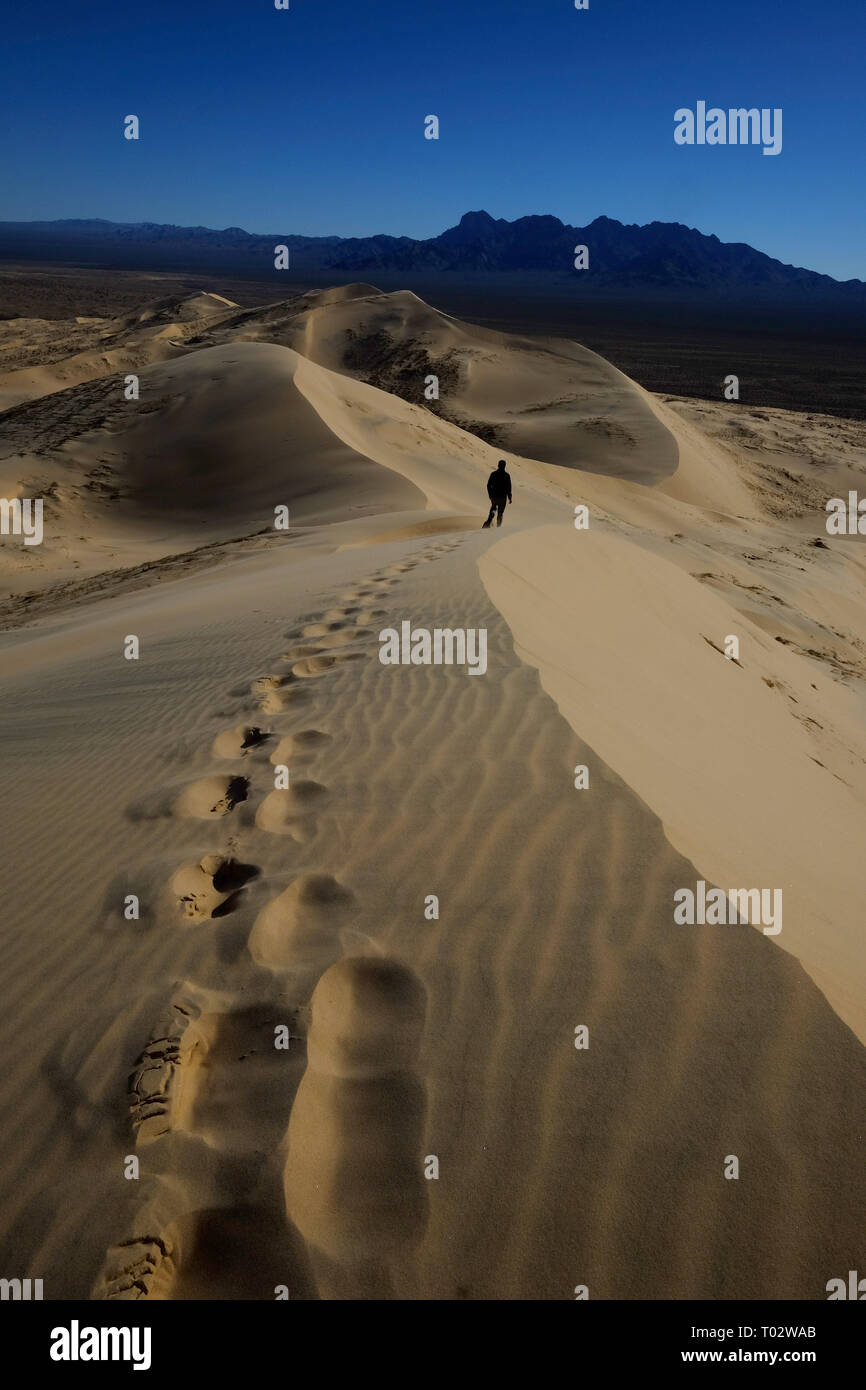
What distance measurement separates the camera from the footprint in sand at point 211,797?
378 centimetres

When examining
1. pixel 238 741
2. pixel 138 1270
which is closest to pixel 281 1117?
pixel 138 1270

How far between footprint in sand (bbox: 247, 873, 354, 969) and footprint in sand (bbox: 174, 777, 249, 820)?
800 mm

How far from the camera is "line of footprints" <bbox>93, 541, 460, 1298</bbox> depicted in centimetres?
198

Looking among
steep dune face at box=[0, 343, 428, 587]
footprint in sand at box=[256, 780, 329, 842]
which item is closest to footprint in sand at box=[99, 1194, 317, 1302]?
footprint in sand at box=[256, 780, 329, 842]

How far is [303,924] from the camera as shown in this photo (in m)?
2.90

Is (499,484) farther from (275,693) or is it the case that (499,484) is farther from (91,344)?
(91,344)

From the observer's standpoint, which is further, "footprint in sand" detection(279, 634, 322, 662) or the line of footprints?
"footprint in sand" detection(279, 634, 322, 662)

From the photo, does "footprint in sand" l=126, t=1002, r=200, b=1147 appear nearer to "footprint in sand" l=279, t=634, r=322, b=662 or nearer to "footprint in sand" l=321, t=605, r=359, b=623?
"footprint in sand" l=279, t=634, r=322, b=662

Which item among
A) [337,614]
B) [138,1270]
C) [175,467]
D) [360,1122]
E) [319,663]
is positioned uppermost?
[175,467]

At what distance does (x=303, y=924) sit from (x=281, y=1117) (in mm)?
749

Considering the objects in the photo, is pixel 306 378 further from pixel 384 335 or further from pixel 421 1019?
pixel 421 1019
